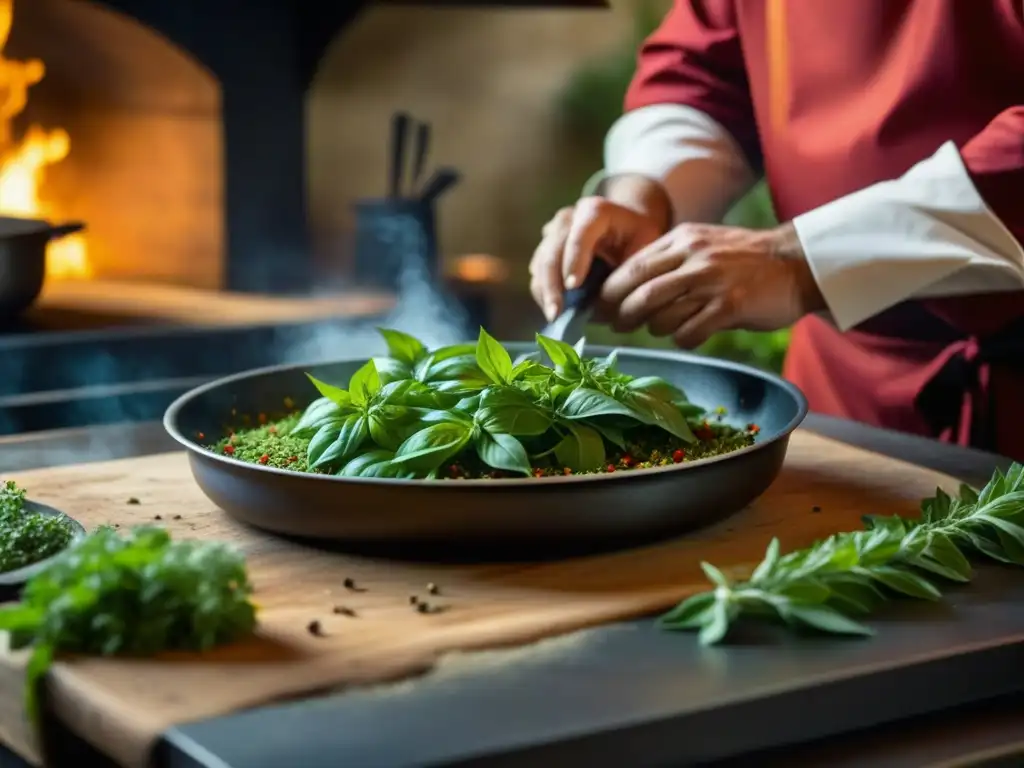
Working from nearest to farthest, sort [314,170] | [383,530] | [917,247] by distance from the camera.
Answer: [383,530] → [917,247] → [314,170]

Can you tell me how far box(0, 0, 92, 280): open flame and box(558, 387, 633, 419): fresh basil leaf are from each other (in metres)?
2.39

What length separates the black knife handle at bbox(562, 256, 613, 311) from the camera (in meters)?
1.41

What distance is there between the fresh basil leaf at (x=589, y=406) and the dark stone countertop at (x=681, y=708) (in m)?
0.18

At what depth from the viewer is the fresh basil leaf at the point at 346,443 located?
99cm

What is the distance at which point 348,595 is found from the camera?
3.04 feet

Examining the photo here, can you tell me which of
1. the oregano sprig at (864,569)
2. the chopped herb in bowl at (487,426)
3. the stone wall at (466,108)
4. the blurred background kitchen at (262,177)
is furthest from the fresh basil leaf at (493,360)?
the stone wall at (466,108)

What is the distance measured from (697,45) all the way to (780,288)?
1.71ft

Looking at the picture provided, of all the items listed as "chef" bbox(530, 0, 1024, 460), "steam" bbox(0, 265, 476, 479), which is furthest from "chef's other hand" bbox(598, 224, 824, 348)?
Result: "steam" bbox(0, 265, 476, 479)

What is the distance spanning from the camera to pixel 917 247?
1364 mm

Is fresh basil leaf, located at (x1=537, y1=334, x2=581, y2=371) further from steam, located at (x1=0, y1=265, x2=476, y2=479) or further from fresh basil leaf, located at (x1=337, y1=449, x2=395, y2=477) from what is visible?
steam, located at (x1=0, y1=265, x2=476, y2=479)

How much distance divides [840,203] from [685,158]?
384 mm

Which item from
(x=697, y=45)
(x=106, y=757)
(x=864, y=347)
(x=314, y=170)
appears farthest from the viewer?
(x=314, y=170)

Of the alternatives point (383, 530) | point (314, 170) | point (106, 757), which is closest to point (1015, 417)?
point (383, 530)

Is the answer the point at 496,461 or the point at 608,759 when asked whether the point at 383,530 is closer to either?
the point at 496,461
